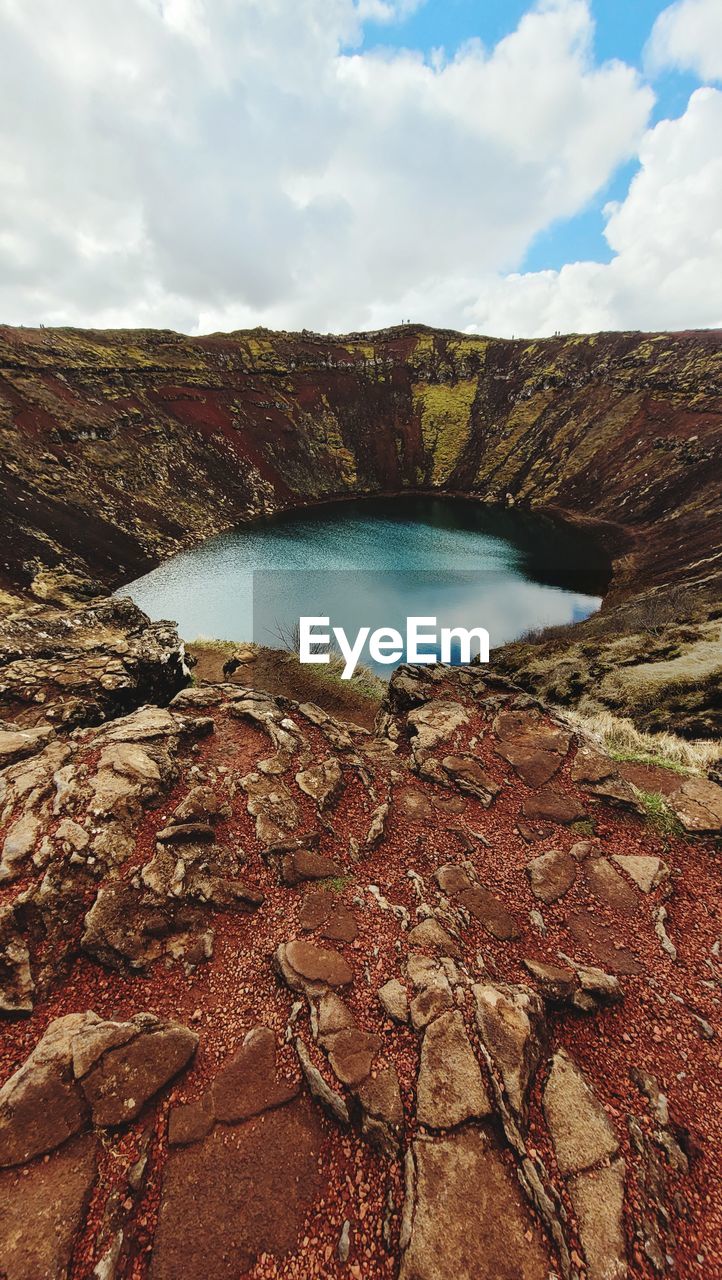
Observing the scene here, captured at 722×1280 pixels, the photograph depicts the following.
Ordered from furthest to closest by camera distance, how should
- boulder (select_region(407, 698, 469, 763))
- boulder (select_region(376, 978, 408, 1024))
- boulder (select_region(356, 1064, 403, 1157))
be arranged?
1. boulder (select_region(407, 698, 469, 763))
2. boulder (select_region(376, 978, 408, 1024))
3. boulder (select_region(356, 1064, 403, 1157))

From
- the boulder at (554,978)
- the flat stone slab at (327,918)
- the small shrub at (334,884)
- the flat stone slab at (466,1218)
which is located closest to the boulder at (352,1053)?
the flat stone slab at (466,1218)

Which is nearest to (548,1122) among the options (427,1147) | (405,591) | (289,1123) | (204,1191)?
(427,1147)

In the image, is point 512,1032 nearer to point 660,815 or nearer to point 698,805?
point 660,815

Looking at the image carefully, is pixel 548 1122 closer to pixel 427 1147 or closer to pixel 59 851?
pixel 427 1147

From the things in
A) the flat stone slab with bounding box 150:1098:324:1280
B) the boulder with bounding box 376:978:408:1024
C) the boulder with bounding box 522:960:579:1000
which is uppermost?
the boulder with bounding box 522:960:579:1000

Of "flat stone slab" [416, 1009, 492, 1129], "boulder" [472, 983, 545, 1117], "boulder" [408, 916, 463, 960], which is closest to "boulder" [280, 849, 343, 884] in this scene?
"boulder" [408, 916, 463, 960]

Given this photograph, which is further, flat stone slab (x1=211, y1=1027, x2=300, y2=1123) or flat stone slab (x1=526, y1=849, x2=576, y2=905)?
flat stone slab (x1=526, y1=849, x2=576, y2=905)

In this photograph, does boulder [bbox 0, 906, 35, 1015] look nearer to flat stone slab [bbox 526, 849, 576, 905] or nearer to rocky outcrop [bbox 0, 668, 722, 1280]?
rocky outcrop [bbox 0, 668, 722, 1280]
